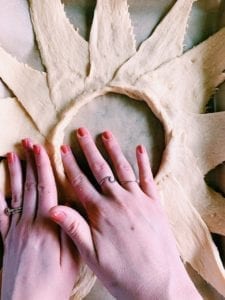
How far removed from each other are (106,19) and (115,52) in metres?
0.06

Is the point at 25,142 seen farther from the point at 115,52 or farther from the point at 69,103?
the point at 115,52

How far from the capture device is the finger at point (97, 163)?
2.62 ft

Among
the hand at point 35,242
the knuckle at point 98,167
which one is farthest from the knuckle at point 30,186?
the knuckle at point 98,167

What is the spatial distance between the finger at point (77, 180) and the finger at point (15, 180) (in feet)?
0.25

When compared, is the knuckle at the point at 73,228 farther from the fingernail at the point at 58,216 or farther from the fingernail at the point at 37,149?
the fingernail at the point at 37,149

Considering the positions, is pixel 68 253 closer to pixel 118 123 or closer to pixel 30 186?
pixel 30 186

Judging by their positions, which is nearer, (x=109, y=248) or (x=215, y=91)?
(x=109, y=248)

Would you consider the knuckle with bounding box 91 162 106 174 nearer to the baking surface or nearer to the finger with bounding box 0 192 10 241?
the baking surface

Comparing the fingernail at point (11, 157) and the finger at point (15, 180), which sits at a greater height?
the fingernail at point (11, 157)

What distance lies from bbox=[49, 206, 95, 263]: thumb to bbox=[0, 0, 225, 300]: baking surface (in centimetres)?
13

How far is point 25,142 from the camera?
820 mm

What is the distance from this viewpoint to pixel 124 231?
768 mm

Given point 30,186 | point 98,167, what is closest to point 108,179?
point 98,167

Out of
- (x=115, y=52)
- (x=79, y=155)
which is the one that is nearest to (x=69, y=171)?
(x=79, y=155)
